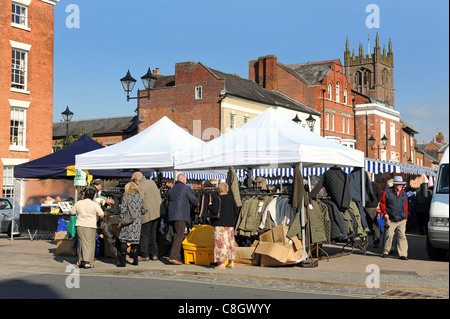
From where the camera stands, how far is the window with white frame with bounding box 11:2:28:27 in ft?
101

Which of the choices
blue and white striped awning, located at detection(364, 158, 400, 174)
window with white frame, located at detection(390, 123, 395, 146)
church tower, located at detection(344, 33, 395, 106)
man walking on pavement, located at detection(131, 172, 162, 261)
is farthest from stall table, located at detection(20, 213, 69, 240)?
church tower, located at detection(344, 33, 395, 106)

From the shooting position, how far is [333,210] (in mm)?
12375

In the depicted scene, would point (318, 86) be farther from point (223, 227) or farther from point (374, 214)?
point (223, 227)

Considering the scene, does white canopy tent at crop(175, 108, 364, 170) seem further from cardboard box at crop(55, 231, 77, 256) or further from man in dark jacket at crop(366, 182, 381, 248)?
cardboard box at crop(55, 231, 77, 256)

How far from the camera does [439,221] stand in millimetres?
11812

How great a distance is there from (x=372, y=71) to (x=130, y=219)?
11983cm

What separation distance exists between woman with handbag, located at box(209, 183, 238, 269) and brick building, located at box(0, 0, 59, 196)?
2152cm

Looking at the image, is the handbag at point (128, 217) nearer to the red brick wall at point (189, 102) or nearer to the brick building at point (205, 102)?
the brick building at point (205, 102)

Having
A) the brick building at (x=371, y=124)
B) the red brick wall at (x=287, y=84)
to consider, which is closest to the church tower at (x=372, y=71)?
the brick building at (x=371, y=124)

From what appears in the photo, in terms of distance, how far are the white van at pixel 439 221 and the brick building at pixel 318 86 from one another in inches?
1843
